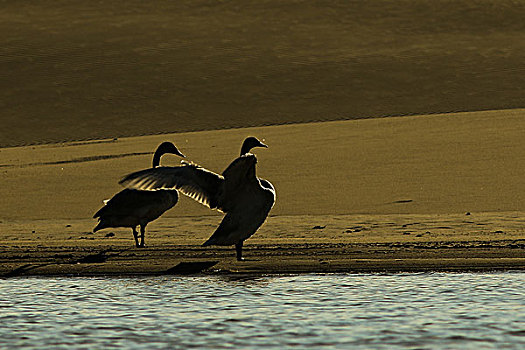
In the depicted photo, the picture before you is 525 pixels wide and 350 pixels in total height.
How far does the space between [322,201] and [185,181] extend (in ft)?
30.5

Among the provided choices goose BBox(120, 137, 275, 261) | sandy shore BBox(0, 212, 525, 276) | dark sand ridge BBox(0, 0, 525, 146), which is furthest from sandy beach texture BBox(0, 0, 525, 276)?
goose BBox(120, 137, 275, 261)

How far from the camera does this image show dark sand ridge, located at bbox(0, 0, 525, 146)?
42.7 m

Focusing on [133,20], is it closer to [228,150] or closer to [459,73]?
[459,73]

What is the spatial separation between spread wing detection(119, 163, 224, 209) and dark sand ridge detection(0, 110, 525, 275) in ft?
3.11

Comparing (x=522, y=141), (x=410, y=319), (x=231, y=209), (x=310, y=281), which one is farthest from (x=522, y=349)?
(x=522, y=141)

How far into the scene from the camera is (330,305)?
389 inches

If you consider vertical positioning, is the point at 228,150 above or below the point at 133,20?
below

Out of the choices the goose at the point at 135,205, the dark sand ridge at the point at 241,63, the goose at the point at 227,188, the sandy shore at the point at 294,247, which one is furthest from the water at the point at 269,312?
the dark sand ridge at the point at 241,63

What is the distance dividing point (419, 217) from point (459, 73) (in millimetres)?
32938

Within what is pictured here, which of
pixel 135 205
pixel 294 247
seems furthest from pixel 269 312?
pixel 135 205

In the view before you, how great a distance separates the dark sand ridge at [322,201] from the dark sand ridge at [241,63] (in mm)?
5888

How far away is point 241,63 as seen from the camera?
53.4 metres

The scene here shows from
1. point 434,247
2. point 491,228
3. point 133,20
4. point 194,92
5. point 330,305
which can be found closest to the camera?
point 330,305

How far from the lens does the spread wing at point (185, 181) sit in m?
12.0
